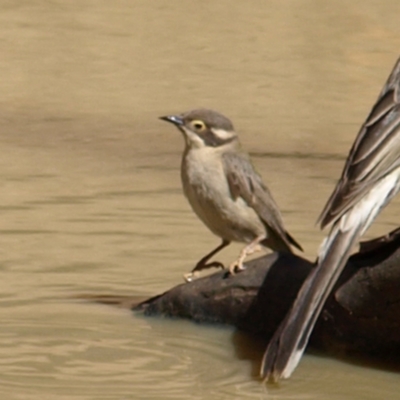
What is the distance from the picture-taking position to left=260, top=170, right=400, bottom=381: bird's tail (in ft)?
21.5

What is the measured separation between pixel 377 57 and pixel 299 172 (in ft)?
14.9

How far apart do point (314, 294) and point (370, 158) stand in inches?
26.0

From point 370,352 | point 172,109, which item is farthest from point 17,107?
point 370,352

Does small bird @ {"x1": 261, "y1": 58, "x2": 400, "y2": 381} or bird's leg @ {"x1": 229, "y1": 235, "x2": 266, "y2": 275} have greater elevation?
small bird @ {"x1": 261, "y1": 58, "x2": 400, "y2": 381}

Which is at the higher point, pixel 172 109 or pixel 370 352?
pixel 370 352

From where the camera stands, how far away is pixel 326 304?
7.27m

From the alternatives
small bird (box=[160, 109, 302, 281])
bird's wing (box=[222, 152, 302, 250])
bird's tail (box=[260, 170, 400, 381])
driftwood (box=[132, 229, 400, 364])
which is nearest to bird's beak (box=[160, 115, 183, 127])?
small bird (box=[160, 109, 302, 281])

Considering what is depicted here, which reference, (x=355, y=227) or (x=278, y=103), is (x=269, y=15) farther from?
(x=355, y=227)

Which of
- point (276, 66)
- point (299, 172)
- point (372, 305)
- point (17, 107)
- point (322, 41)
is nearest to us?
point (372, 305)


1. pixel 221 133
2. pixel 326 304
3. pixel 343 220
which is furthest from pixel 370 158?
pixel 221 133

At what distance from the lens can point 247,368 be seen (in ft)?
23.1

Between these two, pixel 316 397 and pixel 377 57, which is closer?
pixel 316 397

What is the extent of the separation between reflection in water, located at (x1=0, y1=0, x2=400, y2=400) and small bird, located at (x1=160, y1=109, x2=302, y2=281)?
22.9 inches

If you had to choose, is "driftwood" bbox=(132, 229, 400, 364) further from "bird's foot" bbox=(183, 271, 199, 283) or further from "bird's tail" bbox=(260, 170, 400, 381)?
"bird's tail" bbox=(260, 170, 400, 381)
